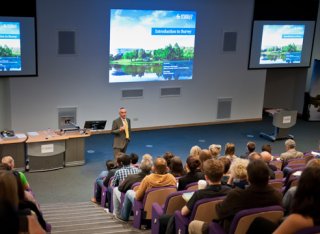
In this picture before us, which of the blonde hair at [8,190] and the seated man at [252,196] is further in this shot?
the seated man at [252,196]

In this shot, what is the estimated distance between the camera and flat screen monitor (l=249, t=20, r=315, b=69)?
12.8 metres

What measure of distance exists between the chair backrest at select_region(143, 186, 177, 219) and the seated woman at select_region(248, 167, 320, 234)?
231 cm

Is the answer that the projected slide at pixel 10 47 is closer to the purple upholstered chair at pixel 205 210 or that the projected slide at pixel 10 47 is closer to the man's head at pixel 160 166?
the man's head at pixel 160 166

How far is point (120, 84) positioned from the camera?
37.8ft

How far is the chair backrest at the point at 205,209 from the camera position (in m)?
3.91

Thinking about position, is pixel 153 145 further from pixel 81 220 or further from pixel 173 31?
pixel 81 220

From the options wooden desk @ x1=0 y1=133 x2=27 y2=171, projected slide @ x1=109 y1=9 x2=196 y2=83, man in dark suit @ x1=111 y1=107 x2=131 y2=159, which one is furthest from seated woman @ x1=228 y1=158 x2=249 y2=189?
projected slide @ x1=109 y1=9 x2=196 y2=83

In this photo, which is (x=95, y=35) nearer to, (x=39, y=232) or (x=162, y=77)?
(x=162, y=77)

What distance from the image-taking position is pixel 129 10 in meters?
11.2

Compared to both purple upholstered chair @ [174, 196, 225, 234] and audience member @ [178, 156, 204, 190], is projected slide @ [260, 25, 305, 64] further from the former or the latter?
purple upholstered chair @ [174, 196, 225, 234]

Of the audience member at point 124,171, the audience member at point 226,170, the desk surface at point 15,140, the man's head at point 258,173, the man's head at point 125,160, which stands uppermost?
the man's head at point 258,173

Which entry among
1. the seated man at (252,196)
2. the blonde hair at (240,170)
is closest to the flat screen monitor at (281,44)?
the blonde hair at (240,170)

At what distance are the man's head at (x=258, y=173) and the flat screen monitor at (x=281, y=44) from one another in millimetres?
9800

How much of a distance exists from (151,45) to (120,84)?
132cm
